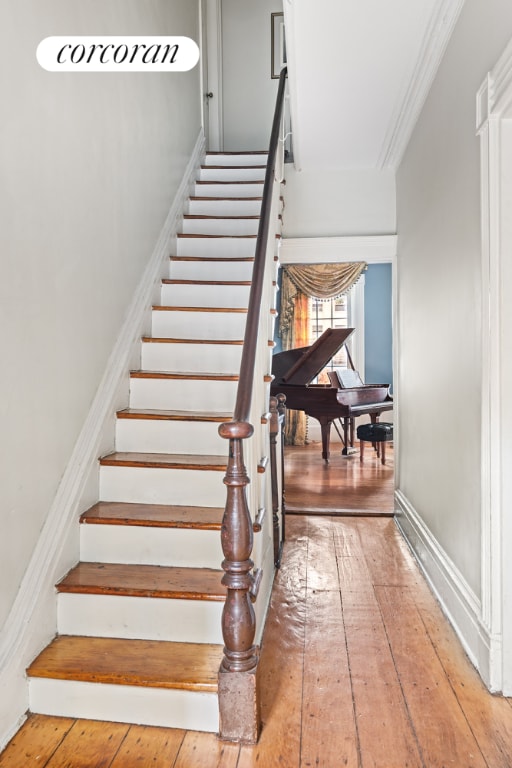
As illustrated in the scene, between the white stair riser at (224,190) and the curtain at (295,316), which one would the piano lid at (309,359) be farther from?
the white stair riser at (224,190)

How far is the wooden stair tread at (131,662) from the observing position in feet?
6.11

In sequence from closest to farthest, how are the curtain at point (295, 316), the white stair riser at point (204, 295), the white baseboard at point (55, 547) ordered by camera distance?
1. the white baseboard at point (55, 547)
2. the white stair riser at point (204, 295)
3. the curtain at point (295, 316)

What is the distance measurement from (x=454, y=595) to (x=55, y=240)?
2.28 metres

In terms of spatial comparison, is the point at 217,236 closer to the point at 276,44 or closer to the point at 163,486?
the point at 163,486

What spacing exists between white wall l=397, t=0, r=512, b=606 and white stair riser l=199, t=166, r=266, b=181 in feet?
4.86

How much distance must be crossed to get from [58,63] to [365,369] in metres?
6.48

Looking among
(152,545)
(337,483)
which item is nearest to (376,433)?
(337,483)

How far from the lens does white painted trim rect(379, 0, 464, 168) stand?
2553 millimetres

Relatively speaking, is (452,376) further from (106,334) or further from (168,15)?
(168,15)

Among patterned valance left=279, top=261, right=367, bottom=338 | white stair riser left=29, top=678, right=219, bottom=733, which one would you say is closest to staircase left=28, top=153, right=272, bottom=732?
white stair riser left=29, top=678, right=219, bottom=733

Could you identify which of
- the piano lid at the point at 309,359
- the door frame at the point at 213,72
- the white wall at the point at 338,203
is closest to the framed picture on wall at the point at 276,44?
the door frame at the point at 213,72

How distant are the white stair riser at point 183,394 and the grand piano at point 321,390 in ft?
10.2

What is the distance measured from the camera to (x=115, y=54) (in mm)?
3078

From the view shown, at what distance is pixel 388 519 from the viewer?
4.29 m
